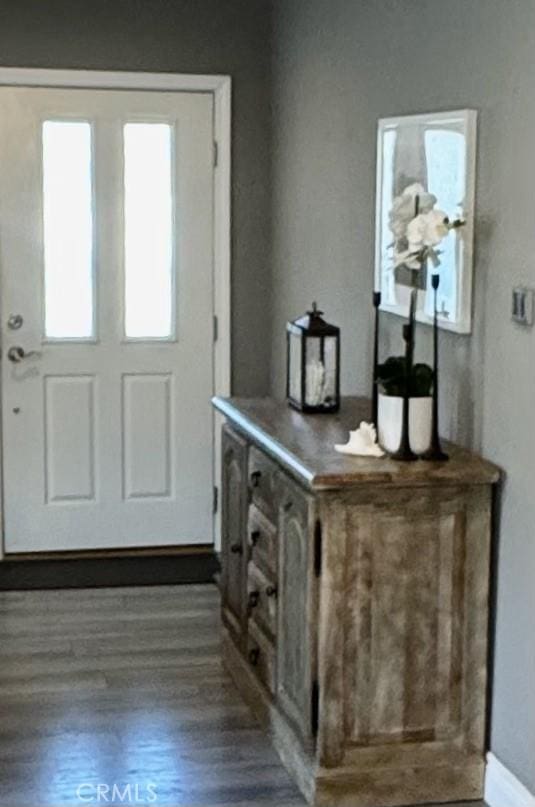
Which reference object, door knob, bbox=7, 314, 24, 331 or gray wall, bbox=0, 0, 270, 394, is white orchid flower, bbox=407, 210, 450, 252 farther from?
door knob, bbox=7, 314, 24, 331

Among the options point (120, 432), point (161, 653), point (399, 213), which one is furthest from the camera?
point (120, 432)

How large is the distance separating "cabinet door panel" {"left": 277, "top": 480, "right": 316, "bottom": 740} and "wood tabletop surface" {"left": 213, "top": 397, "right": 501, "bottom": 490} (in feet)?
0.31

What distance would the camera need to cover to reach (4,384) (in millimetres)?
5523

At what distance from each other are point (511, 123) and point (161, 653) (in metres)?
2.30

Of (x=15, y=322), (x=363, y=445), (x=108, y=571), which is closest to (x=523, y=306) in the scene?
(x=363, y=445)

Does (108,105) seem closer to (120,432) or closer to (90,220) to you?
(90,220)

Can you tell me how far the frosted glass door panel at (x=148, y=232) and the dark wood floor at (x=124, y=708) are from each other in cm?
112

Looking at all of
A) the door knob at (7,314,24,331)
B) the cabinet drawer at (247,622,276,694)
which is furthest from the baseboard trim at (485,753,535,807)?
the door knob at (7,314,24,331)

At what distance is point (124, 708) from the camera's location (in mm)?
4223

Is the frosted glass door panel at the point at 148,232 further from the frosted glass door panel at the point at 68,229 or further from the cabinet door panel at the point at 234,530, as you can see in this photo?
the cabinet door panel at the point at 234,530

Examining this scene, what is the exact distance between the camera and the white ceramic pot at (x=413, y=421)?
11.5ft

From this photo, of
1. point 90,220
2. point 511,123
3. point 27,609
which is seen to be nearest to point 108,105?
point 90,220

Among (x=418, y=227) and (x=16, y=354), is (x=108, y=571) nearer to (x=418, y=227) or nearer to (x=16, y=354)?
(x=16, y=354)

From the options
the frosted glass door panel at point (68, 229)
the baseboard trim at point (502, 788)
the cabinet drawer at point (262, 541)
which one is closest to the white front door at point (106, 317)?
the frosted glass door panel at point (68, 229)
